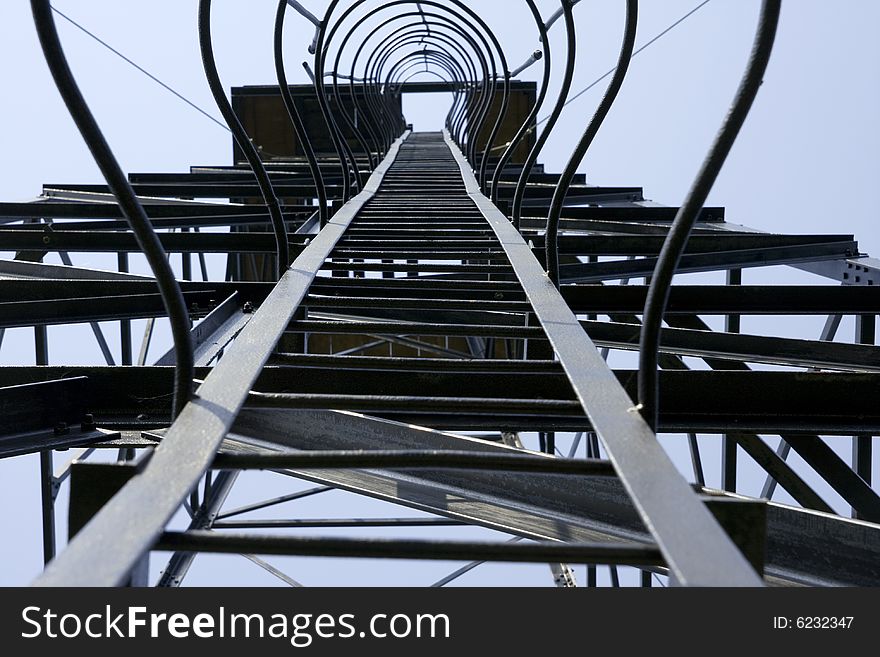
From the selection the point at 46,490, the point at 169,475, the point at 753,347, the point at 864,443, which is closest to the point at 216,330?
the point at 169,475

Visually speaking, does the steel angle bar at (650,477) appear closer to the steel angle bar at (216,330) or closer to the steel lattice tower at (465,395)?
the steel lattice tower at (465,395)

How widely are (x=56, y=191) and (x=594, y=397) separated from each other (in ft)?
24.7


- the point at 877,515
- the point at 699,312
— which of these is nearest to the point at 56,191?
the point at 699,312

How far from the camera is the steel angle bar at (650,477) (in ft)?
4.51

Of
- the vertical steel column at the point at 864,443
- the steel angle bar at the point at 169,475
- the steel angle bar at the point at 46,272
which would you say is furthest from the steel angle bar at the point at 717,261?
the steel angle bar at the point at 169,475

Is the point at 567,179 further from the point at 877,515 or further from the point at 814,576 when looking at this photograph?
the point at 877,515

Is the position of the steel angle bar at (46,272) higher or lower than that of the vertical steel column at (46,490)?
higher

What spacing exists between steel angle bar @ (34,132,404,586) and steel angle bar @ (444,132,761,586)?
740 mm

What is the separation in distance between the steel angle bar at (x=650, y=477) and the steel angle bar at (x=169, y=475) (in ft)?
2.43

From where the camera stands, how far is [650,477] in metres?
1.68

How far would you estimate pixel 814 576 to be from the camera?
85.5 inches

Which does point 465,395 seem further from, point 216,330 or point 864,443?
point 864,443

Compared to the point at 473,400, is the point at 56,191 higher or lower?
higher

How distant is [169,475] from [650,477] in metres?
0.83
